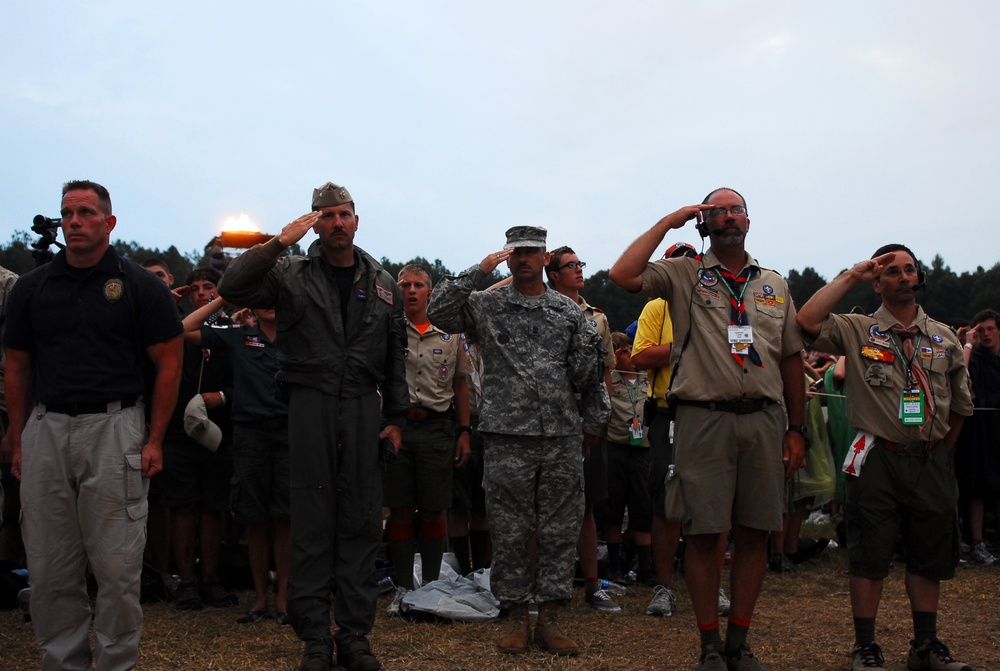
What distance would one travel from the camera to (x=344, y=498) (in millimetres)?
5125

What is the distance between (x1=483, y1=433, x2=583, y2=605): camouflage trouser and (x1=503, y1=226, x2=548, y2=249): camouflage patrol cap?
3.63 ft

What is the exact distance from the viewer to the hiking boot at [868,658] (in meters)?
5.04

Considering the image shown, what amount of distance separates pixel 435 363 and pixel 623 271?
2412mm

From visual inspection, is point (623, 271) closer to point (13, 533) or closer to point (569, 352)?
point (569, 352)

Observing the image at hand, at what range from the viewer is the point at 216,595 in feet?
22.8

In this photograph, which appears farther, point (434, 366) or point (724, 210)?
point (434, 366)

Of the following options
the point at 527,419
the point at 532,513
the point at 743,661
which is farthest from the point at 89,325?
the point at 743,661

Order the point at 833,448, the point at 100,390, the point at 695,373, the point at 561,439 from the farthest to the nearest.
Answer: the point at 833,448 → the point at 561,439 → the point at 695,373 → the point at 100,390

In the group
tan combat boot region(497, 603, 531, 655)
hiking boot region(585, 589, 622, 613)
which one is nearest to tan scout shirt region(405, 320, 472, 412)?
hiking boot region(585, 589, 622, 613)

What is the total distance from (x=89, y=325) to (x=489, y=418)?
7.30 ft

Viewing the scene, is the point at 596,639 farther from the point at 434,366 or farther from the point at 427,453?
the point at 434,366

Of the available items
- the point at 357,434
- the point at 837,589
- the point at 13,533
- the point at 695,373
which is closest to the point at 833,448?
the point at 837,589

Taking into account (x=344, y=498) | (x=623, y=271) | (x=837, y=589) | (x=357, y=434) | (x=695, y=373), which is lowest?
(x=837, y=589)

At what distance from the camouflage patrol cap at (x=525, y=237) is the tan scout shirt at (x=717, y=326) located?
2.64 ft
